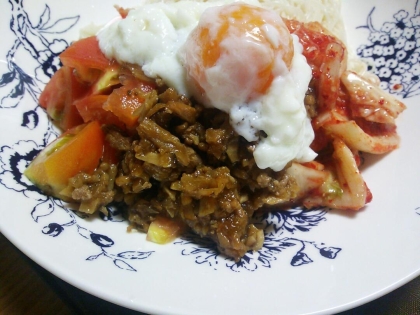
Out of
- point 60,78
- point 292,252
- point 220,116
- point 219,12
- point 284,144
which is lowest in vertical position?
point 292,252

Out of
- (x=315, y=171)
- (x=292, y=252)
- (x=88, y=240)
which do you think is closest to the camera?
(x=88, y=240)

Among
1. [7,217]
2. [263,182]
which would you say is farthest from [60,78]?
[263,182]

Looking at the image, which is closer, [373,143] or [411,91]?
[373,143]

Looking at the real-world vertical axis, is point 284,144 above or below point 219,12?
below

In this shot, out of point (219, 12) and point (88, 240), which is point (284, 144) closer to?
point (219, 12)

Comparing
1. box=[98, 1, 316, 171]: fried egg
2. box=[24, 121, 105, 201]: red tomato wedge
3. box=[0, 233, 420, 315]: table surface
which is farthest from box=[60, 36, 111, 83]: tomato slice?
box=[0, 233, 420, 315]: table surface

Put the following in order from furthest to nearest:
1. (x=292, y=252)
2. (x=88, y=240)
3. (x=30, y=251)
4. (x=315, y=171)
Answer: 1. (x=315, y=171)
2. (x=292, y=252)
3. (x=88, y=240)
4. (x=30, y=251)
